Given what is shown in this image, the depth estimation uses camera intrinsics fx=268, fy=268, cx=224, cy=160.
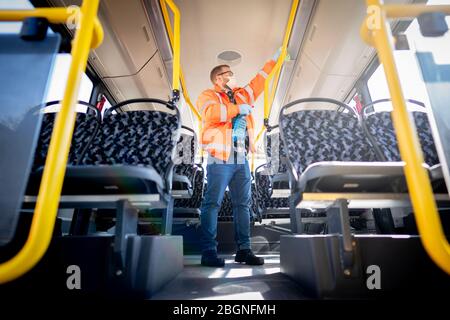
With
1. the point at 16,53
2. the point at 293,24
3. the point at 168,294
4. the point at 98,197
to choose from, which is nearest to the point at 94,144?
the point at 98,197

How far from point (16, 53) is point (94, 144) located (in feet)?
4.08

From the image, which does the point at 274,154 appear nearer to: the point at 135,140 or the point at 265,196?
the point at 265,196

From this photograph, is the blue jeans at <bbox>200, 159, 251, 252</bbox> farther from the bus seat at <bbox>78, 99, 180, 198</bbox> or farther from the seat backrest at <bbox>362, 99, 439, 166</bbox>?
the seat backrest at <bbox>362, 99, 439, 166</bbox>

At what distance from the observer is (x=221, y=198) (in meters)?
2.81

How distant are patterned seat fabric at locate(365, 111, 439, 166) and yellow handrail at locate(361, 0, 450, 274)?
1.20 m

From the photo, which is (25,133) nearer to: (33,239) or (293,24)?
(33,239)

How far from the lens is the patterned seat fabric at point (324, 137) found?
216 cm

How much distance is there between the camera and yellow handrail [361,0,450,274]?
827mm

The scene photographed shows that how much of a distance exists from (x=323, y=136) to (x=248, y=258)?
1.45m

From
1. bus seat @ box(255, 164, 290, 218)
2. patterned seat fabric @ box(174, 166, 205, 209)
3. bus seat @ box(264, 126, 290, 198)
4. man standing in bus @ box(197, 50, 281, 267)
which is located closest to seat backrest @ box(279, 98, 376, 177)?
bus seat @ box(264, 126, 290, 198)

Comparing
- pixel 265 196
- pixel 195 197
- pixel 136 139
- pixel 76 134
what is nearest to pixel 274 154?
pixel 265 196

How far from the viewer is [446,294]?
4.10 feet

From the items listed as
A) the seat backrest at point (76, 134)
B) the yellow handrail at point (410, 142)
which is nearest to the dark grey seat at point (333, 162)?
the yellow handrail at point (410, 142)

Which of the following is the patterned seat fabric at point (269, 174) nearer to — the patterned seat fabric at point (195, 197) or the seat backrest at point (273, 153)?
the seat backrest at point (273, 153)
